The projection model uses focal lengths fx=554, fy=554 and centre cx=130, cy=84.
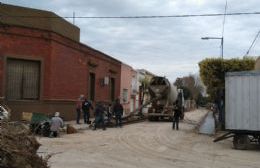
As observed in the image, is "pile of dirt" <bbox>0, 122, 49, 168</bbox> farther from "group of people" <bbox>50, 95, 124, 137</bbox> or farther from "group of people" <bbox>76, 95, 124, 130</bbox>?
"group of people" <bbox>76, 95, 124, 130</bbox>

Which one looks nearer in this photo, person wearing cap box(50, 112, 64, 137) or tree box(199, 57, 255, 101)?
person wearing cap box(50, 112, 64, 137)

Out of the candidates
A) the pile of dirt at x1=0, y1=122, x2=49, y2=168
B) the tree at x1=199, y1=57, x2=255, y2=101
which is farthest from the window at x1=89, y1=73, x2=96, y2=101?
the pile of dirt at x1=0, y1=122, x2=49, y2=168

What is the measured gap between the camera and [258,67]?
34.2 meters

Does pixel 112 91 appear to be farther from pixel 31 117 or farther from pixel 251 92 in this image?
pixel 251 92

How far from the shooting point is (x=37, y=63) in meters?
33.8

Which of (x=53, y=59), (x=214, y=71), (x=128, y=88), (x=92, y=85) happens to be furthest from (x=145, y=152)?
(x=128, y=88)

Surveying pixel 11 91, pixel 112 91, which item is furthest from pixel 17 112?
pixel 112 91

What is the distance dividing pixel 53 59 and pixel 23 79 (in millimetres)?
2630

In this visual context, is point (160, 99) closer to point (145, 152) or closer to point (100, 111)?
point (100, 111)

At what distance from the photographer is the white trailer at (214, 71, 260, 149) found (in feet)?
72.5

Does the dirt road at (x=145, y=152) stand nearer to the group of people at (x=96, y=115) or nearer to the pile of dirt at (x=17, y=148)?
the group of people at (x=96, y=115)

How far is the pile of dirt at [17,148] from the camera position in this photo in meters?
7.64

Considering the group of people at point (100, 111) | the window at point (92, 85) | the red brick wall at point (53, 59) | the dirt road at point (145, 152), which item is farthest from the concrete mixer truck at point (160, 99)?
the dirt road at point (145, 152)

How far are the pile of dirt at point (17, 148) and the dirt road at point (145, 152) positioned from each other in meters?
5.80
